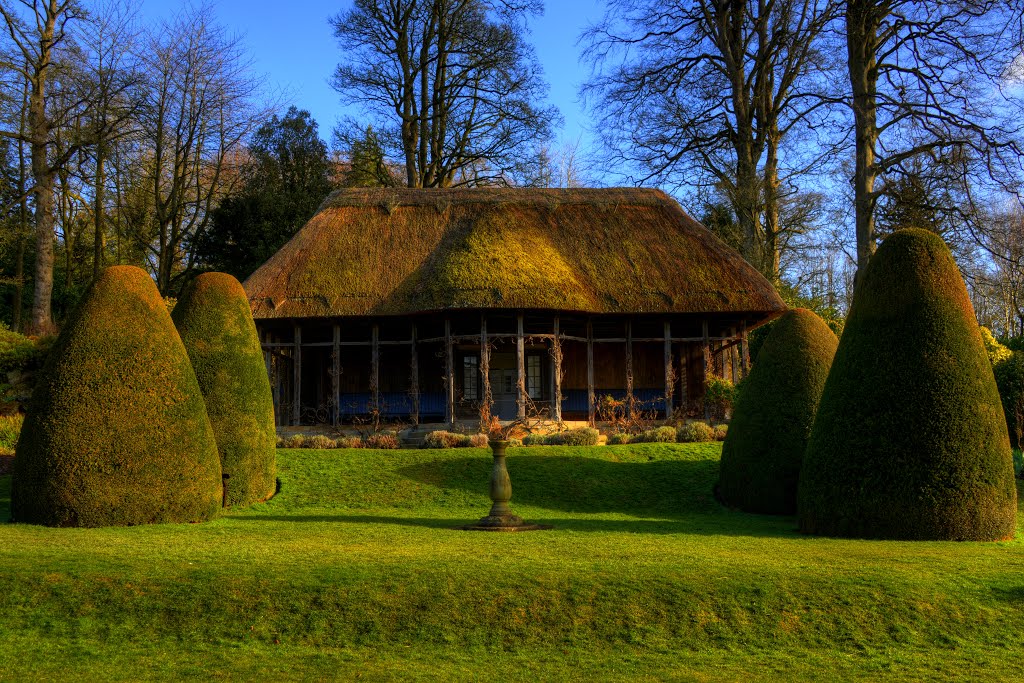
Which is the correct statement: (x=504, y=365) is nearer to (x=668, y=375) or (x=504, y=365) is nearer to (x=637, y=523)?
(x=668, y=375)

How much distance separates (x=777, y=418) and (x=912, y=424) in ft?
10.1

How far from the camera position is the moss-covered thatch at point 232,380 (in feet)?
47.3

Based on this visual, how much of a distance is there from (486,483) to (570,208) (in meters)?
15.2

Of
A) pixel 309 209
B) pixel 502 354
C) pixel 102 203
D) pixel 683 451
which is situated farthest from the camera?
pixel 309 209

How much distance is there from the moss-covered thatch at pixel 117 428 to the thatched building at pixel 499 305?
1118cm

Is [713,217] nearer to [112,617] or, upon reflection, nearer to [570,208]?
[570,208]

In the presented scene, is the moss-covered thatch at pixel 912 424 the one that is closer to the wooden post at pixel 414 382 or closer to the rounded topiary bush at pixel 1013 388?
the rounded topiary bush at pixel 1013 388

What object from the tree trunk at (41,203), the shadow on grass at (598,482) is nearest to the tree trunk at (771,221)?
the shadow on grass at (598,482)

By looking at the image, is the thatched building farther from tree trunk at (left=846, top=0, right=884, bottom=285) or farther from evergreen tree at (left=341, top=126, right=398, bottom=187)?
evergreen tree at (left=341, top=126, right=398, bottom=187)

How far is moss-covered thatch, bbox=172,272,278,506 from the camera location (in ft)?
47.3

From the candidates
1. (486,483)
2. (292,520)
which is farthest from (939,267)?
(292,520)

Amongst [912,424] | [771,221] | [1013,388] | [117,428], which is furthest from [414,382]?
[771,221]

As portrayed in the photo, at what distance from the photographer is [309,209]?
131 feet

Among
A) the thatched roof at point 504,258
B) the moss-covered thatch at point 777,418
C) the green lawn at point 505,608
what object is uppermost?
the thatched roof at point 504,258
